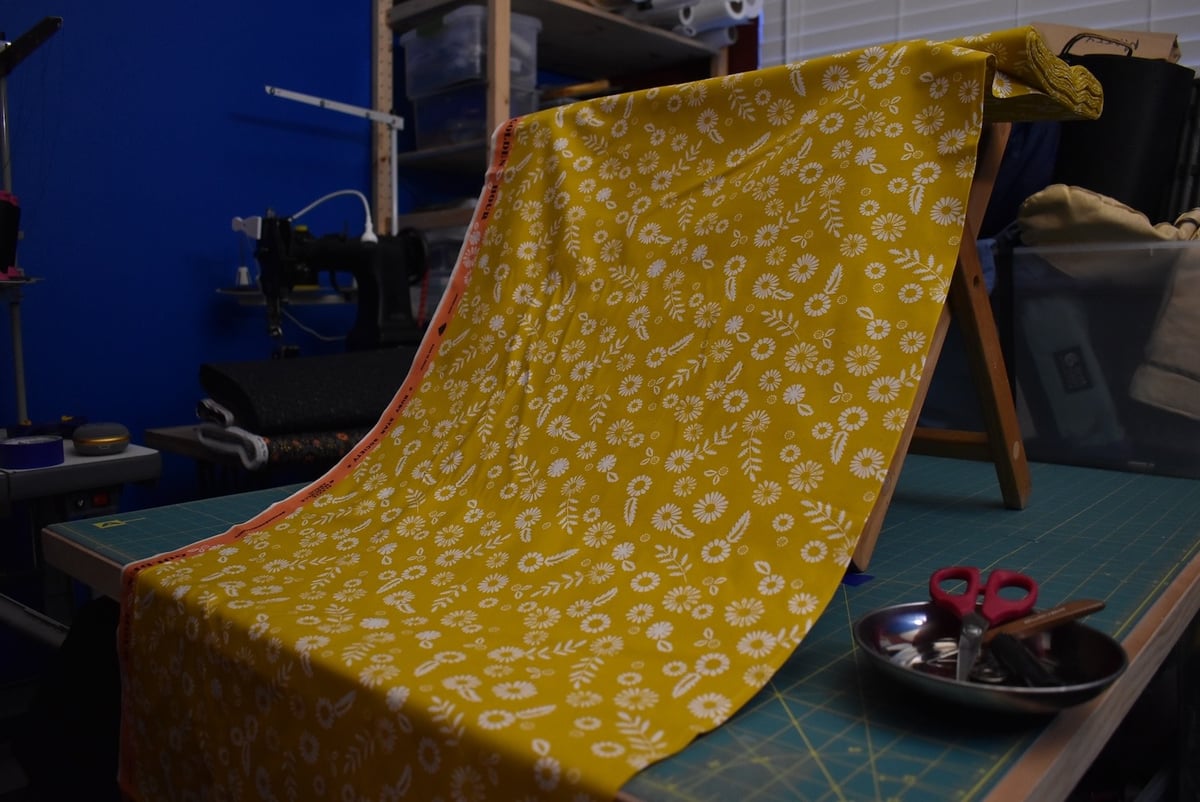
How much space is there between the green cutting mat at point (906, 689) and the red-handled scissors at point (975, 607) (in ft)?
0.15

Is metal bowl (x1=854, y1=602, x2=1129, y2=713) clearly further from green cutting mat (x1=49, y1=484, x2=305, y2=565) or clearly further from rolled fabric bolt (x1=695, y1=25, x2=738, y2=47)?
rolled fabric bolt (x1=695, y1=25, x2=738, y2=47)

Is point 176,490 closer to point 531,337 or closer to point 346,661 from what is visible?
point 531,337

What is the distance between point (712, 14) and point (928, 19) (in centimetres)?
56

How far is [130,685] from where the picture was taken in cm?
86

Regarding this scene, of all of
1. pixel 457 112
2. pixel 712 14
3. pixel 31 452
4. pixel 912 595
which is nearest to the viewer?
pixel 912 595

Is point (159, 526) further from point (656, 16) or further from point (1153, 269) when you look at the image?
point (656, 16)

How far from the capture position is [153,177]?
5.99ft

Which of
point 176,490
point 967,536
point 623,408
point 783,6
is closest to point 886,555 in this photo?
point 967,536

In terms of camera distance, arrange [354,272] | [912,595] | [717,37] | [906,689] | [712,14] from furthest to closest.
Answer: [717,37]
[712,14]
[354,272]
[912,595]
[906,689]

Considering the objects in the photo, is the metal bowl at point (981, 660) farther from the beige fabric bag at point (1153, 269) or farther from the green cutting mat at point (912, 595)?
the beige fabric bag at point (1153, 269)

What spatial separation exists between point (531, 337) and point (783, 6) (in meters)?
1.90

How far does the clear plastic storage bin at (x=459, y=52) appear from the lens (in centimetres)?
205

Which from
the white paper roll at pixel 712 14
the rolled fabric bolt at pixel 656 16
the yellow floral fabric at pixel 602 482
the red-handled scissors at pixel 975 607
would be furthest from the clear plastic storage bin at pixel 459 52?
the red-handled scissors at pixel 975 607

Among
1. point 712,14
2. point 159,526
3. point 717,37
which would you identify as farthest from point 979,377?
point 717,37
